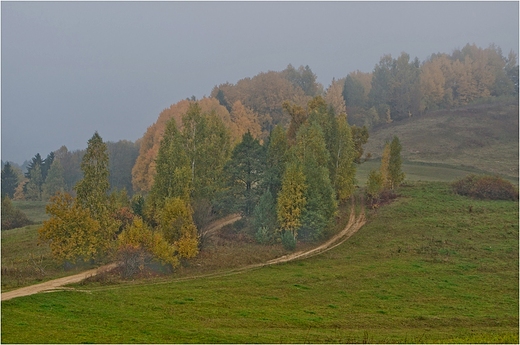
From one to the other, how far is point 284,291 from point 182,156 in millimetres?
23347

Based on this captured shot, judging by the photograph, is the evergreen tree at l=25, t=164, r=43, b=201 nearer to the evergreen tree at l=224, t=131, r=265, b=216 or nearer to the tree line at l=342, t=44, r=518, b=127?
the evergreen tree at l=224, t=131, r=265, b=216

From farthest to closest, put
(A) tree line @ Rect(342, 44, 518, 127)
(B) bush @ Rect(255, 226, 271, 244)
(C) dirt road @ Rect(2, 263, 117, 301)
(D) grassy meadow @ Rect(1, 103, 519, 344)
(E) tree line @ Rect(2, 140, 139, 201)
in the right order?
1. (A) tree line @ Rect(342, 44, 518, 127)
2. (E) tree line @ Rect(2, 140, 139, 201)
3. (B) bush @ Rect(255, 226, 271, 244)
4. (C) dirt road @ Rect(2, 263, 117, 301)
5. (D) grassy meadow @ Rect(1, 103, 519, 344)

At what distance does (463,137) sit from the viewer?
116688 mm

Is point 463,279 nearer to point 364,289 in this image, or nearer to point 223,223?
point 364,289

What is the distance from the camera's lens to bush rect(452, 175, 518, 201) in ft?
201

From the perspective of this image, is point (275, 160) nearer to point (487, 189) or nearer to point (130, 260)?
point (130, 260)

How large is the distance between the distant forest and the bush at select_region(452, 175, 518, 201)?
1912 inches

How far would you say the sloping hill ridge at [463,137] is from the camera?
10175 centimetres

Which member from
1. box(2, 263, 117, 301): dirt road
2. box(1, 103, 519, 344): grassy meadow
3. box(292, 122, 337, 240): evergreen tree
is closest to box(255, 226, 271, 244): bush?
box(1, 103, 519, 344): grassy meadow

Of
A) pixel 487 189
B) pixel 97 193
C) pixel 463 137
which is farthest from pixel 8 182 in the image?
pixel 463 137

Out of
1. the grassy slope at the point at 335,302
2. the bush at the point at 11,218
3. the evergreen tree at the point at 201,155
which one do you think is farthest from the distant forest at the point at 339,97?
the grassy slope at the point at 335,302

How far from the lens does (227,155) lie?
64.0 metres

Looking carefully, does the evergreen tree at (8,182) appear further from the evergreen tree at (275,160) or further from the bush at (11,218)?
the evergreen tree at (275,160)

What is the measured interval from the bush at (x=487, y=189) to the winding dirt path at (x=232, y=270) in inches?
625
